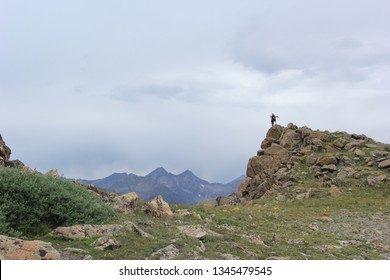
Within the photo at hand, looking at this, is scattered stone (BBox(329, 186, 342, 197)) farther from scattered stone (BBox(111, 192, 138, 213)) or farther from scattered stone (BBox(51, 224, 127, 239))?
scattered stone (BBox(51, 224, 127, 239))

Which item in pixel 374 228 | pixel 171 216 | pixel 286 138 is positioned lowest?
pixel 374 228

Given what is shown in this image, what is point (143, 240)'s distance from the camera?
1290cm

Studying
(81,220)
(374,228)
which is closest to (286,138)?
(374,228)

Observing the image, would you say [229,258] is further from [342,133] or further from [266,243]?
[342,133]

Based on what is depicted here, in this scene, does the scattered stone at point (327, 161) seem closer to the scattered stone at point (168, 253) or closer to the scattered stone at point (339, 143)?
the scattered stone at point (339, 143)

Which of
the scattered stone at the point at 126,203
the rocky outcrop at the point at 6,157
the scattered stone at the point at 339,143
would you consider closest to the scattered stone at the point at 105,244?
the scattered stone at the point at 126,203

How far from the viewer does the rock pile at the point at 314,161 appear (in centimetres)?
4422

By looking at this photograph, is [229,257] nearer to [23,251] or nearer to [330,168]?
[23,251]

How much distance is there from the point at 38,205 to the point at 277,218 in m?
18.7

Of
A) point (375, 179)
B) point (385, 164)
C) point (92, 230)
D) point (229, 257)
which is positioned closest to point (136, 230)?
point (92, 230)

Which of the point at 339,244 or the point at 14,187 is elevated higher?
the point at 14,187

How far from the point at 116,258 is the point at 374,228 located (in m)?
19.6

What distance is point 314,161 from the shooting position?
1927 inches

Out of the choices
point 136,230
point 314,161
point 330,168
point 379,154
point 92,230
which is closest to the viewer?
point 92,230
